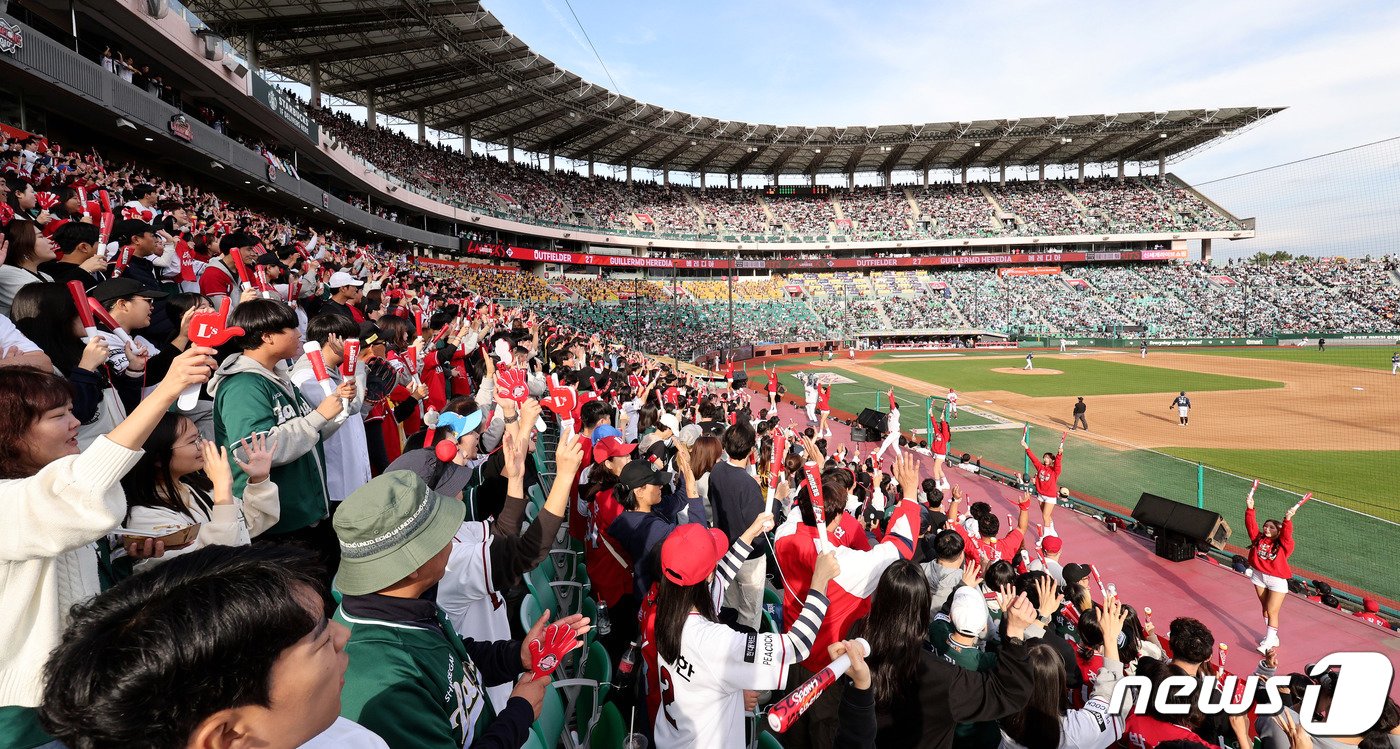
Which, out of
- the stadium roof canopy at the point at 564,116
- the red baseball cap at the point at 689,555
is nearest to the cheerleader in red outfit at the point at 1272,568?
the red baseball cap at the point at 689,555

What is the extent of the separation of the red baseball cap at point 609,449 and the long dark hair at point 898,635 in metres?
2.57

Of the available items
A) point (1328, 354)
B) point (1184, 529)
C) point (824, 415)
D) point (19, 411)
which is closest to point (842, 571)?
point (19, 411)

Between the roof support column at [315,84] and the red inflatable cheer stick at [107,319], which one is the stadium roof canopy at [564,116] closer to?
the roof support column at [315,84]

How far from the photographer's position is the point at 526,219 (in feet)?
173

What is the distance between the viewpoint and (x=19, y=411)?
2016 mm

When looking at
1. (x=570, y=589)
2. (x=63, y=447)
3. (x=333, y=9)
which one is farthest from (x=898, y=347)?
(x=63, y=447)

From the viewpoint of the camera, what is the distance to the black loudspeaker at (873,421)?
19808 mm

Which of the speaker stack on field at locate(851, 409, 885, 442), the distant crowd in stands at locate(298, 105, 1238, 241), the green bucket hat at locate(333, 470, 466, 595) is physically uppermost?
the distant crowd in stands at locate(298, 105, 1238, 241)

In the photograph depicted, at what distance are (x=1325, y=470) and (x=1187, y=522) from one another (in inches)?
401

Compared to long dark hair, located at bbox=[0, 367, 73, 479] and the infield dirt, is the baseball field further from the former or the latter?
long dark hair, located at bbox=[0, 367, 73, 479]

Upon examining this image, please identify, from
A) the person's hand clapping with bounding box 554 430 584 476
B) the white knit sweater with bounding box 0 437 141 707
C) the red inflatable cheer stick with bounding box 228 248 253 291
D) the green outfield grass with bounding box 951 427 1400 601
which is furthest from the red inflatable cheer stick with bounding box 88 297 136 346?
the green outfield grass with bounding box 951 427 1400 601

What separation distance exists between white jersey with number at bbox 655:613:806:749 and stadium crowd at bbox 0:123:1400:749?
12 mm

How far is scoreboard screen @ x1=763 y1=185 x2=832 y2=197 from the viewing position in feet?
241

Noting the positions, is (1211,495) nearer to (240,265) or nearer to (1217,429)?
(1217,429)
